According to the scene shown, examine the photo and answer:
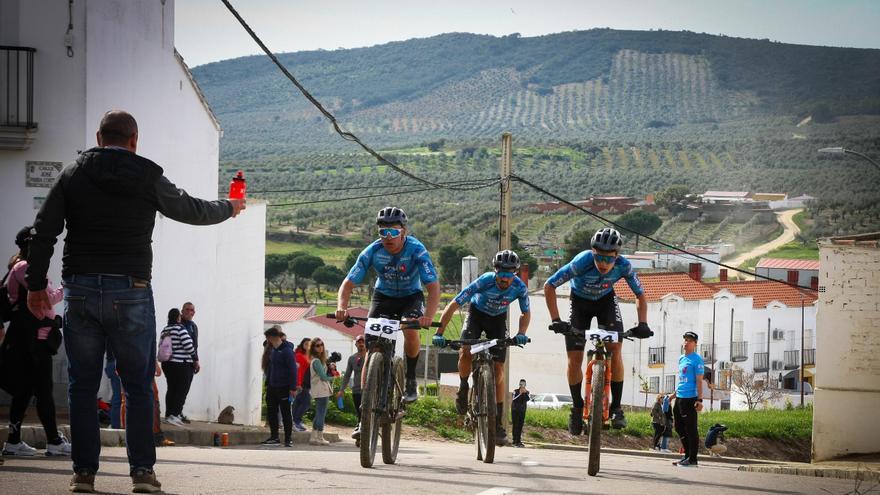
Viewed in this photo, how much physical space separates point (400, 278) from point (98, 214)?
4949 millimetres

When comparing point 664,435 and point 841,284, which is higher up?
point 841,284

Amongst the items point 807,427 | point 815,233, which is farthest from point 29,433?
point 815,233

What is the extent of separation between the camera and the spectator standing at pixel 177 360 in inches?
703

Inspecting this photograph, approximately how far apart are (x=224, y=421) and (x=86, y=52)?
669 centimetres

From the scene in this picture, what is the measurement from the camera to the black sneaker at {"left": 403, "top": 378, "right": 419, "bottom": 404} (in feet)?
41.2

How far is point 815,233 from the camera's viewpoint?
13862 centimetres

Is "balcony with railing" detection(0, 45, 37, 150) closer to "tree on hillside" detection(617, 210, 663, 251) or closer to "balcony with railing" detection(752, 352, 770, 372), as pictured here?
"balcony with railing" detection(752, 352, 770, 372)

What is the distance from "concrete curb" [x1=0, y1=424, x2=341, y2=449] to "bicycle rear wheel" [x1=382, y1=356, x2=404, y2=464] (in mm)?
3342

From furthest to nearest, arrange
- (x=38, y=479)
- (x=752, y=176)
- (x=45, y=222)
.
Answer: (x=752, y=176), (x=38, y=479), (x=45, y=222)

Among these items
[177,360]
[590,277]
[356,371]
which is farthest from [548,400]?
[590,277]

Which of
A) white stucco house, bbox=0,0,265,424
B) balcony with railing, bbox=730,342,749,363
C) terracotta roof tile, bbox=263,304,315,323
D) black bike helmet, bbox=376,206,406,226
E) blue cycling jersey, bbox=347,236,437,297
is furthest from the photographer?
terracotta roof tile, bbox=263,304,315,323

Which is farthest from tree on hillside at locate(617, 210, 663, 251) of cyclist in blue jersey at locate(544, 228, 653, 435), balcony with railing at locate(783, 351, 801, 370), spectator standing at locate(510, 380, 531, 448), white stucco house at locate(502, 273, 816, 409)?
cyclist in blue jersey at locate(544, 228, 653, 435)

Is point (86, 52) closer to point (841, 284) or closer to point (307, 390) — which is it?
point (307, 390)

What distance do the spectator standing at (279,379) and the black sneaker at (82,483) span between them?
32.8 feet
